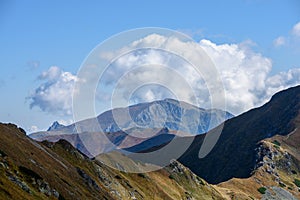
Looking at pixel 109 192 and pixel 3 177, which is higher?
pixel 109 192

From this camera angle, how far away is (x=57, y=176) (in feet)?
368

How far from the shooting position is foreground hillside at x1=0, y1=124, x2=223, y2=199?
9140 centimetres

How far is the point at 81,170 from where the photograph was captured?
134250 mm

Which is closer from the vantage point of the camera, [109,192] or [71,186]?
[71,186]

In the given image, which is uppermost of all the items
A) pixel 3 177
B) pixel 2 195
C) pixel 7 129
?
pixel 7 129

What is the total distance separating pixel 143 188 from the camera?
172m

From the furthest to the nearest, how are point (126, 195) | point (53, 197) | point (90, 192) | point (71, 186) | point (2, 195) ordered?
point (126, 195) → point (90, 192) → point (71, 186) → point (53, 197) → point (2, 195)

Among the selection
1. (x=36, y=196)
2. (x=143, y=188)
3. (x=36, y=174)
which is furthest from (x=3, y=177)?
(x=143, y=188)

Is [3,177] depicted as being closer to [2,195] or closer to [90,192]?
[2,195]

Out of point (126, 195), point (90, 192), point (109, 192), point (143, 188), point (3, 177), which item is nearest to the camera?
point (3, 177)

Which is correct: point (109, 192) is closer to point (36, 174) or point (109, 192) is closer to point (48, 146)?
point (48, 146)

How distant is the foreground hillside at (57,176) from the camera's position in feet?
300

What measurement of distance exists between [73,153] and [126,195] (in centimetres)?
2396

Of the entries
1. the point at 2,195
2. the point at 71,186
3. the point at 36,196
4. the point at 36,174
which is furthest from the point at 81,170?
the point at 2,195
